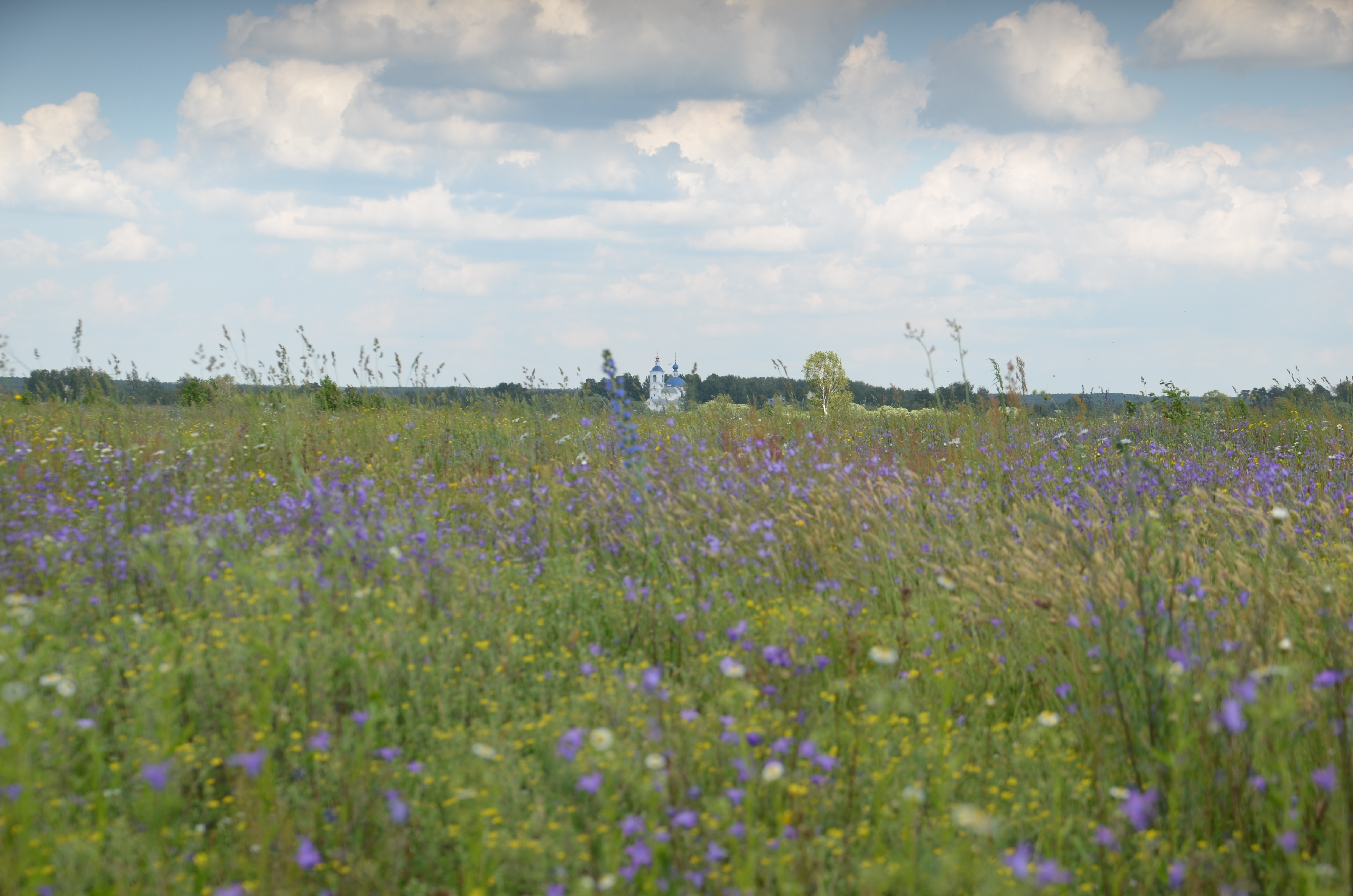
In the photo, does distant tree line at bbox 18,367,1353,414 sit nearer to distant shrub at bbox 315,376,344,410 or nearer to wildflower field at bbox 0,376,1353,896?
distant shrub at bbox 315,376,344,410

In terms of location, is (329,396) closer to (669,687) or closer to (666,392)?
(666,392)

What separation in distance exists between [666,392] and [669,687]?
10847 millimetres

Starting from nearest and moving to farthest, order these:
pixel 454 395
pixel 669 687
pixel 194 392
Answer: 1. pixel 669 687
2. pixel 454 395
3. pixel 194 392

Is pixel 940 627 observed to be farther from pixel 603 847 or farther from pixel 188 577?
pixel 188 577

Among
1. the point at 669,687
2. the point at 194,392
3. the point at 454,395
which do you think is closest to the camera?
the point at 669,687

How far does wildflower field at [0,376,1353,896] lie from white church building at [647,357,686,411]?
5551 mm

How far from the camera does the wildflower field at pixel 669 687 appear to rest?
2.30 meters

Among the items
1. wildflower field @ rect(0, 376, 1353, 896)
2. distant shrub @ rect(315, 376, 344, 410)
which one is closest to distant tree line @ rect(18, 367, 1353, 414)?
distant shrub @ rect(315, 376, 344, 410)

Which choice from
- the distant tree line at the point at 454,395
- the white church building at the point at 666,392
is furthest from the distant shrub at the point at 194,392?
the white church building at the point at 666,392

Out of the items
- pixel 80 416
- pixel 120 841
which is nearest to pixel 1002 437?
pixel 120 841

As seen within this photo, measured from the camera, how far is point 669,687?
10.4 ft

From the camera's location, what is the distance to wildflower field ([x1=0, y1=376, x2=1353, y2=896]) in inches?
90.7

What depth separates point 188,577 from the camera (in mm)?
3680

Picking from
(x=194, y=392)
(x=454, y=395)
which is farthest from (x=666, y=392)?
(x=194, y=392)
